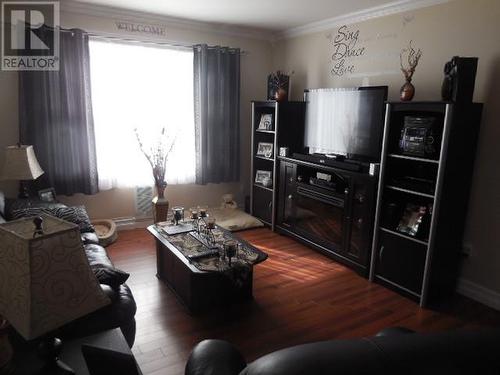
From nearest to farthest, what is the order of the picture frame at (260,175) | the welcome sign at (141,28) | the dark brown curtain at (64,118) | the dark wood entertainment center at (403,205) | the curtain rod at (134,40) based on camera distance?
the dark wood entertainment center at (403,205) → the dark brown curtain at (64,118) → the curtain rod at (134,40) → the welcome sign at (141,28) → the picture frame at (260,175)

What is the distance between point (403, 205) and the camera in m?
2.93

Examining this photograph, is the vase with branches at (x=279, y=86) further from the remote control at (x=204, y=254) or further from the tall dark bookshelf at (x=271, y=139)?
the remote control at (x=204, y=254)

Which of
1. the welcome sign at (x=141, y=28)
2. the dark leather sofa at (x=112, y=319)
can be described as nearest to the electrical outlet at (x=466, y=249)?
the dark leather sofa at (x=112, y=319)

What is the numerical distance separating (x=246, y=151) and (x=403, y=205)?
2.56 metres

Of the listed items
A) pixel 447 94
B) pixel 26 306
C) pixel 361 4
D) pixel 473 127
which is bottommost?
pixel 26 306

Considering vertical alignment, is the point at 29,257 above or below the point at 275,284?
above

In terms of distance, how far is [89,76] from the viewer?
12.1 feet

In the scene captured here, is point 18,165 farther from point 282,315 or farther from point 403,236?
point 403,236

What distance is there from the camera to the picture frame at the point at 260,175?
14.5ft

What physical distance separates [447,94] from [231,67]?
2708 millimetres

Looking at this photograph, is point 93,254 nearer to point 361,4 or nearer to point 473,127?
point 473,127

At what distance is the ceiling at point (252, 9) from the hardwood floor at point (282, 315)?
2.50m

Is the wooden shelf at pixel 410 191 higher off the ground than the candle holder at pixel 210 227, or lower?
higher

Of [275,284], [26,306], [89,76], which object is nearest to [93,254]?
[275,284]
